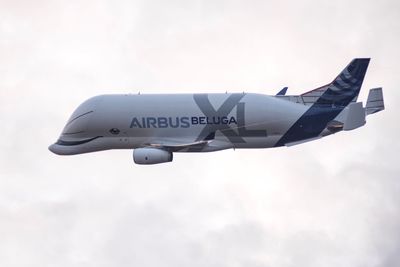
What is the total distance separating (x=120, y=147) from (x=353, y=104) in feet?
81.6

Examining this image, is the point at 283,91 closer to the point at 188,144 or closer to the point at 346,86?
the point at 346,86

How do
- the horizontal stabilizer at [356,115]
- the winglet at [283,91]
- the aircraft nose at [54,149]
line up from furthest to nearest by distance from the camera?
the winglet at [283,91], the aircraft nose at [54,149], the horizontal stabilizer at [356,115]

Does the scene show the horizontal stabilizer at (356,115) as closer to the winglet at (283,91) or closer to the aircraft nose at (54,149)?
the winglet at (283,91)

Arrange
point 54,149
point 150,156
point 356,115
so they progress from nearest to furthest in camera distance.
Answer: point 356,115 < point 150,156 < point 54,149

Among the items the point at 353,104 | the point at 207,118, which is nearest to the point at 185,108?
the point at 207,118

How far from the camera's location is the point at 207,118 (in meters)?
102

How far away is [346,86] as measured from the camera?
10200 cm

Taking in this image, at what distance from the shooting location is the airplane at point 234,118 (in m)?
101

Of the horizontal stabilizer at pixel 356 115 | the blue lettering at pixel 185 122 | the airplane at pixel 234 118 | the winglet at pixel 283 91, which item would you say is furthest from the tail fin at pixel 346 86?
the blue lettering at pixel 185 122

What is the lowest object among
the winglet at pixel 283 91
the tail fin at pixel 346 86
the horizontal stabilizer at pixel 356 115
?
the horizontal stabilizer at pixel 356 115

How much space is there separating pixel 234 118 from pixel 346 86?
11.9 metres

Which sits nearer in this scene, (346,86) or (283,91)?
(346,86)

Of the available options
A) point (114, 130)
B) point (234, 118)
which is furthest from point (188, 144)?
point (114, 130)

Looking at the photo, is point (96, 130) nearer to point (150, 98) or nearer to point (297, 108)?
point (150, 98)
